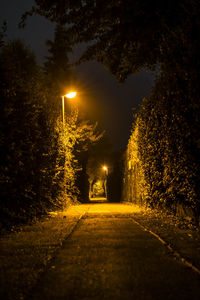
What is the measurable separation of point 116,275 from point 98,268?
43 cm

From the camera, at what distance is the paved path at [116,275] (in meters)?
3.40

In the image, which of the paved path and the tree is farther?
the tree

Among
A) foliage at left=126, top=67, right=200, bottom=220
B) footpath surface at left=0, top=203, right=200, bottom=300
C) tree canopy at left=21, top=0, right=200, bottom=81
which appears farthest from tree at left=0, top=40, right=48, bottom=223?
foliage at left=126, top=67, right=200, bottom=220

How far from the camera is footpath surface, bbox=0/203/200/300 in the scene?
11.4 ft

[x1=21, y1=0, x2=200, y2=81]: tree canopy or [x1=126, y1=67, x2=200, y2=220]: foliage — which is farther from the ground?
[x1=21, y1=0, x2=200, y2=81]: tree canopy

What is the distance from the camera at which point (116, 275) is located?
13.4ft

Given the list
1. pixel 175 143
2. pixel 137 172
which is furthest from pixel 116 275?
pixel 137 172

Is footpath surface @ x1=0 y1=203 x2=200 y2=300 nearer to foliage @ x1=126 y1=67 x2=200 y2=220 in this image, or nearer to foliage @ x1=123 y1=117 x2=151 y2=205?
foliage @ x1=126 y1=67 x2=200 y2=220

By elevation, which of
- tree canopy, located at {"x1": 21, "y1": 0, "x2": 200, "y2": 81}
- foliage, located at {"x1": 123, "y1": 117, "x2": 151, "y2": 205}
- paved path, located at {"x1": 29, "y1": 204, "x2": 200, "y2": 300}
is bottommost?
paved path, located at {"x1": 29, "y1": 204, "x2": 200, "y2": 300}

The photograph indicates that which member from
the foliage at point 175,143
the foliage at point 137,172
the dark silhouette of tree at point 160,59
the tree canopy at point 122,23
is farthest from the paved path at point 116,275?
the foliage at point 137,172

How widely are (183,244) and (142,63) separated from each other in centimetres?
843

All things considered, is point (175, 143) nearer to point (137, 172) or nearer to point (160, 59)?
point (160, 59)

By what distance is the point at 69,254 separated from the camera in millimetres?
5395

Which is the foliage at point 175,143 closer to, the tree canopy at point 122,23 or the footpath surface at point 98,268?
the tree canopy at point 122,23
